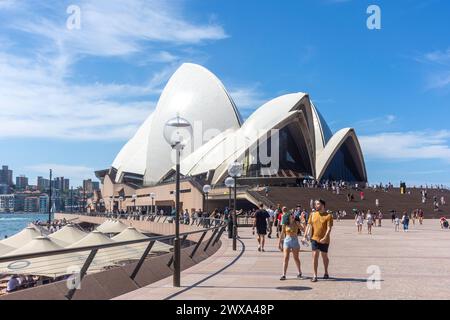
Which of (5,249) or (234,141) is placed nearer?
(5,249)

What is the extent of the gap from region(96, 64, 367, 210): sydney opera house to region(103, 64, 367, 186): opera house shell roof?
11 centimetres

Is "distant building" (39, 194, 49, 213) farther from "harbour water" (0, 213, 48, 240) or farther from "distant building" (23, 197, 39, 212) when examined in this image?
"harbour water" (0, 213, 48, 240)

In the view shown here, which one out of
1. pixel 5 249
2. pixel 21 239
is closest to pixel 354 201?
pixel 21 239

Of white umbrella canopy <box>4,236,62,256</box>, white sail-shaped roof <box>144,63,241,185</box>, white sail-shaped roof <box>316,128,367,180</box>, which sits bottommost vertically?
white umbrella canopy <box>4,236,62,256</box>

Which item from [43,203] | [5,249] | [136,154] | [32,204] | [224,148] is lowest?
[5,249]

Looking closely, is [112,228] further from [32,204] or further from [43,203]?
[32,204]

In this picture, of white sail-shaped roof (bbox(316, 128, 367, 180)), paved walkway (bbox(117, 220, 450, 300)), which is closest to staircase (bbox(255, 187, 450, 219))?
white sail-shaped roof (bbox(316, 128, 367, 180))

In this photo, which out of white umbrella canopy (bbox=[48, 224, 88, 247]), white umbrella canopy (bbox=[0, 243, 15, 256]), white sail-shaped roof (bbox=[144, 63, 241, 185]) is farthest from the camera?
white sail-shaped roof (bbox=[144, 63, 241, 185])

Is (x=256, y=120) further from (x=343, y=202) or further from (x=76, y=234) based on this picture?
(x=76, y=234)

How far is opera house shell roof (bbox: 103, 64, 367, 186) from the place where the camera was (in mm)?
54844

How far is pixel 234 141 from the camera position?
55.9 metres

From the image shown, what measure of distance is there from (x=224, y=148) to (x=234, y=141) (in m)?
1.35
